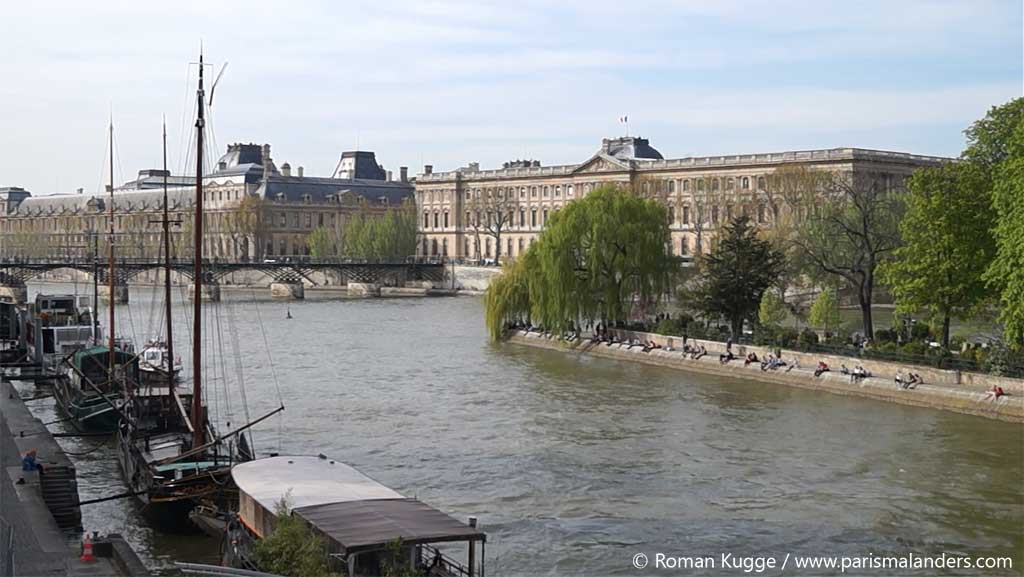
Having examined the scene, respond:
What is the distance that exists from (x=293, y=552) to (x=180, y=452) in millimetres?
11580

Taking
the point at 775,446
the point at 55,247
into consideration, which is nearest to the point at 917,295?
the point at 775,446

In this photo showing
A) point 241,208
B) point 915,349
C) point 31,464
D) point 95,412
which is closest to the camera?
point 31,464

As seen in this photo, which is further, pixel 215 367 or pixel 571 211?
pixel 571 211

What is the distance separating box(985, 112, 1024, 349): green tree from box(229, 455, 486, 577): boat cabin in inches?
849

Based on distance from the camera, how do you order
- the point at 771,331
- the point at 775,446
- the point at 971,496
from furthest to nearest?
the point at 771,331 < the point at 775,446 < the point at 971,496

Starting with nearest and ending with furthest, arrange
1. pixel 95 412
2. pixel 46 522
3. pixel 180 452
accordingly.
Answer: pixel 46 522, pixel 180 452, pixel 95 412

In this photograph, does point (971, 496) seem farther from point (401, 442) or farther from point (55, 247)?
point (55, 247)

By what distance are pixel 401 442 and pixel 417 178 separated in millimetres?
105644

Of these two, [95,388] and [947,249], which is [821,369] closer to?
[947,249]

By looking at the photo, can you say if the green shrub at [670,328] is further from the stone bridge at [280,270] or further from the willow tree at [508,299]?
the stone bridge at [280,270]

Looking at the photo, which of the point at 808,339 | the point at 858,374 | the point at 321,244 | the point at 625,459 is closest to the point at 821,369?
the point at 858,374

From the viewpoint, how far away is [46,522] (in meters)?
24.0

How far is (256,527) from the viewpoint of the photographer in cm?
2167

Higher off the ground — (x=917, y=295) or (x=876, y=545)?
(x=917, y=295)
